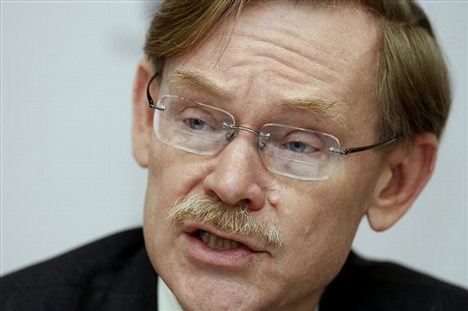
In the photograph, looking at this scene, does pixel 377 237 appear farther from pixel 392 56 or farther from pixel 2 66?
pixel 2 66

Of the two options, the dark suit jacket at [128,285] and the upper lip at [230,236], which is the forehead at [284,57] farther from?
the dark suit jacket at [128,285]

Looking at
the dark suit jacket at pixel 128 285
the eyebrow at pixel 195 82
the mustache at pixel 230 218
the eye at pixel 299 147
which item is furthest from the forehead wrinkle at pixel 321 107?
the dark suit jacket at pixel 128 285

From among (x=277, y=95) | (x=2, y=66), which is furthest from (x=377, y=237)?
(x=2, y=66)

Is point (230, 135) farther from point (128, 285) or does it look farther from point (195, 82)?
point (128, 285)

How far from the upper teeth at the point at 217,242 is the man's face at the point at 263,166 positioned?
0.02 meters

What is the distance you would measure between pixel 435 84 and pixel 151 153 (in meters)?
1.11

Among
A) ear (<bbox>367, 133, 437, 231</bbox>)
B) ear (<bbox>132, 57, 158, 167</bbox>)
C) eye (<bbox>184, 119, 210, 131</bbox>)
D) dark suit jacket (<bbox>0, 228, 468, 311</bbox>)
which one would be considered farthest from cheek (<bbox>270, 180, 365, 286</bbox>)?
ear (<bbox>132, 57, 158, 167</bbox>)

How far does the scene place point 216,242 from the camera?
2381 millimetres

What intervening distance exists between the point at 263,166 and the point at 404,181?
74cm

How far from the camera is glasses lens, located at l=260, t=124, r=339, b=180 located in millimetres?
2385

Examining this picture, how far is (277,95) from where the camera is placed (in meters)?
2.36

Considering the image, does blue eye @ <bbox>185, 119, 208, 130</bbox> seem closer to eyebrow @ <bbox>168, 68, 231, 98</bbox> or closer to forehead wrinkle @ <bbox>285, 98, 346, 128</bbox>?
eyebrow @ <bbox>168, 68, 231, 98</bbox>

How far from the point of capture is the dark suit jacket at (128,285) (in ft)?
8.80

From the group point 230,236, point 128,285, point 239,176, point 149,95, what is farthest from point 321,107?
point 128,285
